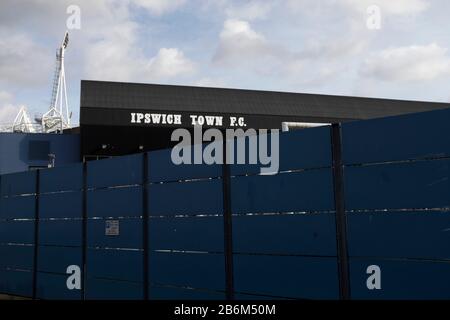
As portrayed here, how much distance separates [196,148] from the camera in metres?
11.9

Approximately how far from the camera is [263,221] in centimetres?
1047

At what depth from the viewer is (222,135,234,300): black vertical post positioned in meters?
11.0

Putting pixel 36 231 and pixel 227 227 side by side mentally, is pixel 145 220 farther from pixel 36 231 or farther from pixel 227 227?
pixel 36 231

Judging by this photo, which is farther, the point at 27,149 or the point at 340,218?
the point at 27,149

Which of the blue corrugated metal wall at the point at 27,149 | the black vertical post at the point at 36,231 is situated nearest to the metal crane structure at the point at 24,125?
the blue corrugated metal wall at the point at 27,149

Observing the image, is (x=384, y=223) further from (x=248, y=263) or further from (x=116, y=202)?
(x=116, y=202)

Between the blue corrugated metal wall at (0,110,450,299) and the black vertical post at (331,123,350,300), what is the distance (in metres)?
0.06

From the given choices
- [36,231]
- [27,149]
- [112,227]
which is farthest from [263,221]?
[27,149]

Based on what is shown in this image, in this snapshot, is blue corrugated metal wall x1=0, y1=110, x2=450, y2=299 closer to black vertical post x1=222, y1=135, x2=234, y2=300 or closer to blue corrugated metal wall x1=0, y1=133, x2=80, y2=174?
black vertical post x1=222, y1=135, x2=234, y2=300

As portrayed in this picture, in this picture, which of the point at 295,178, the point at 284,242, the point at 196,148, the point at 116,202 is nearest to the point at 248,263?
the point at 284,242

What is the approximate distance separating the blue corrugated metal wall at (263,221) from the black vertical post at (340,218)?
61mm

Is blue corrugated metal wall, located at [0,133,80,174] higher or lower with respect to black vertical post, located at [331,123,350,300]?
higher

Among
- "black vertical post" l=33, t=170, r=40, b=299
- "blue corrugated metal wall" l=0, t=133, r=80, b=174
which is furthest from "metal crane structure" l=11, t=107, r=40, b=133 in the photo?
"black vertical post" l=33, t=170, r=40, b=299

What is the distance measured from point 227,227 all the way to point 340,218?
2688 millimetres
